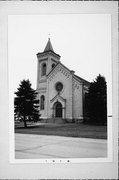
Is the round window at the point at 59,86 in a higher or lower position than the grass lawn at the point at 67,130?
higher

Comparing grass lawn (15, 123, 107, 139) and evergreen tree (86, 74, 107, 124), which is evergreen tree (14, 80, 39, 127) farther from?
evergreen tree (86, 74, 107, 124)

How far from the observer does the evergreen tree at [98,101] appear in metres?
2.30

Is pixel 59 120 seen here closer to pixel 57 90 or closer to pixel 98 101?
pixel 57 90

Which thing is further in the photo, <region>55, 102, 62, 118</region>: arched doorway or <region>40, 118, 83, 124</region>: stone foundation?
<region>40, 118, 83, 124</region>: stone foundation

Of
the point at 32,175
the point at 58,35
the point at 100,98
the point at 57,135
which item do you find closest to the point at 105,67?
the point at 100,98

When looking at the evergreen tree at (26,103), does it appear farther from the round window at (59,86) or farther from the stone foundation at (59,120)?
the round window at (59,86)

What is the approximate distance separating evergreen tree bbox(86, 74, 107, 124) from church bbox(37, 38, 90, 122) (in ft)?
0.32

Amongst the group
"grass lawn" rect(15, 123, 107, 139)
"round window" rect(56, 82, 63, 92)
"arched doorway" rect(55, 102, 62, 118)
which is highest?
"round window" rect(56, 82, 63, 92)

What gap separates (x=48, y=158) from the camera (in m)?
2.20

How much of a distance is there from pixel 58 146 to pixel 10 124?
2.06 ft

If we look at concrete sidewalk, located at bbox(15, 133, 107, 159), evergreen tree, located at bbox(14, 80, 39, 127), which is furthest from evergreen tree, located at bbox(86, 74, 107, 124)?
evergreen tree, located at bbox(14, 80, 39, 127)

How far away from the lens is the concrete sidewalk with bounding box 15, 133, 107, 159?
2221 mm

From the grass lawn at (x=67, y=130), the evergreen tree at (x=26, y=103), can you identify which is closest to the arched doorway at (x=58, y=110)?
the grass lawn at (x=67, y=130)

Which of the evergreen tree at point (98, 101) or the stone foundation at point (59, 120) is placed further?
the stone foundation at point (59, 120)
